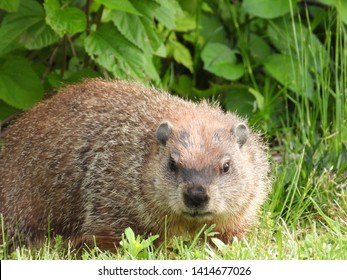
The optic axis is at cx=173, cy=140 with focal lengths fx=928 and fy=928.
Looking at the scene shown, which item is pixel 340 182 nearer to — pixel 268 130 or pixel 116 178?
pixel 268 130

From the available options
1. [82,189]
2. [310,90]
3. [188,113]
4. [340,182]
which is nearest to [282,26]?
[310,90]

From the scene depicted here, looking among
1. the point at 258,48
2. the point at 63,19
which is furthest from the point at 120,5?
the point at 258,48

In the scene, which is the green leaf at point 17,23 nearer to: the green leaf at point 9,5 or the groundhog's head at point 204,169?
the green leaf at point 9,5

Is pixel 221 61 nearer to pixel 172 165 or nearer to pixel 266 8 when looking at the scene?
pixel 266 8

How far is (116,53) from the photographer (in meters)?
6.38

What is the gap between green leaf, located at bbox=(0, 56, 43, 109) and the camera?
6.59 m

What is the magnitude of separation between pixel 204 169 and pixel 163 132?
459 millimetres

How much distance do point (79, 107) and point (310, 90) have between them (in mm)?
2265

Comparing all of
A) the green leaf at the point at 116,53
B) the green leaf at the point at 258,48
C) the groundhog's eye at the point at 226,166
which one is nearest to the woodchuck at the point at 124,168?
the groundhog's eye at the point at 226,166

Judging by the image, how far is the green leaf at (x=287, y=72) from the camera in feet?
23.5

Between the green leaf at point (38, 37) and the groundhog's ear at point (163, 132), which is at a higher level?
the green leaf at point (38, 37)

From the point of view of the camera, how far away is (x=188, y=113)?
18.9 feet

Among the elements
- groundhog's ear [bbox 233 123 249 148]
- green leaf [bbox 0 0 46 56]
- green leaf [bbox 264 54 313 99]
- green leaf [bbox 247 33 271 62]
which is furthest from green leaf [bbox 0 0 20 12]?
green leaf [bbox 247 33 271 62]

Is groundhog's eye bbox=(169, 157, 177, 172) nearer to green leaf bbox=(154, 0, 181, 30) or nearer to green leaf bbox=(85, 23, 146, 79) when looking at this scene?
green leaf bbox=(85, 23, 146, 79)
